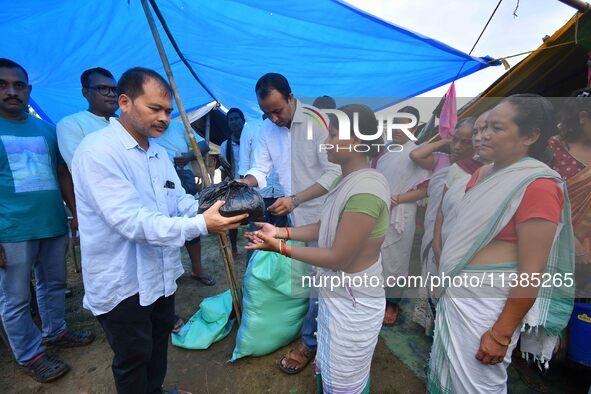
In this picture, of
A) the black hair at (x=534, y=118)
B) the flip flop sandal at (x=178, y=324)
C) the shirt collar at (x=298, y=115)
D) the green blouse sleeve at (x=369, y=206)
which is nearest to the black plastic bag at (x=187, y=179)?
the flip flop sandal at (x=178, y=324)

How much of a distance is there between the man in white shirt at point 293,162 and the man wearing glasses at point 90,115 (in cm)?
118

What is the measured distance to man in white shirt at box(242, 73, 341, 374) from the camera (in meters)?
1.61

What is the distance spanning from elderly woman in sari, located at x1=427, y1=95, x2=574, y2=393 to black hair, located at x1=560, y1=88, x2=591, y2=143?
6.6 inches

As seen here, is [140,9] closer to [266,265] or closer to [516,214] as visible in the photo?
[266,265]

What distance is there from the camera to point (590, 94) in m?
1.35

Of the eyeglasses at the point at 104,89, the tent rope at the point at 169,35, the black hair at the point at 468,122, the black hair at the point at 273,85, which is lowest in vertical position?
the black hair at the point at 468,122

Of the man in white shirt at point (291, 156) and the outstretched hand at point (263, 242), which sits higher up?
the man in white shirt at point (291, 156)

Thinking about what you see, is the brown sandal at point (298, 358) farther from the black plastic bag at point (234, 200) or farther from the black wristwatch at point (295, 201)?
the black plastic bag at point (234, 200)

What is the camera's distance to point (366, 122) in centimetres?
129

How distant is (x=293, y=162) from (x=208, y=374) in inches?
69.4

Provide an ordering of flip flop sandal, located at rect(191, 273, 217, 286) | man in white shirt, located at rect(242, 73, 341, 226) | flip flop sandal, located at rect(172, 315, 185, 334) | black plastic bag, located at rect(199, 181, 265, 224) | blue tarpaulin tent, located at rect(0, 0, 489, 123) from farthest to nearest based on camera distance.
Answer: flip flop sandal, located at rect(191, 273, 217, 286), flip flop sandal, located at rect(172, 315, 185, 334), blue tarpaulin tent, located at rect(0, 0, 489, 123), man in white shirt, located at rect(242, 73, 341, 226), black plastic bag, located at rect(199, 181, 265, 224)

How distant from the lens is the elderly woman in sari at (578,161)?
125 centimetres

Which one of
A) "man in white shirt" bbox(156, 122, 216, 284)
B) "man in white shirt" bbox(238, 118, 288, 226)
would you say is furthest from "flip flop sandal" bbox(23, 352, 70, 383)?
"man in white shirt" bbox(238, 118, 288, 226)

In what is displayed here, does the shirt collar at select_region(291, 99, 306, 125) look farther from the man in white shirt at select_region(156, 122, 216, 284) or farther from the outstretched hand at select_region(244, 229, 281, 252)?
the man in white shirt at select_region(156, 122, 216, 284)
